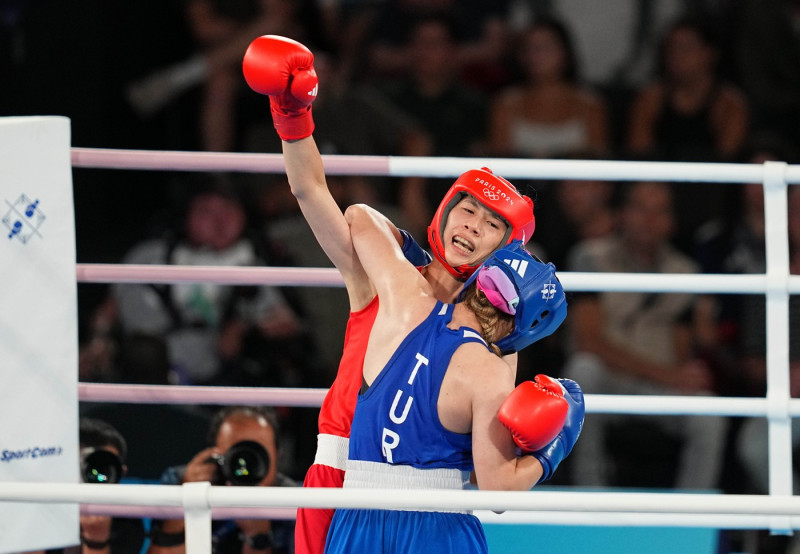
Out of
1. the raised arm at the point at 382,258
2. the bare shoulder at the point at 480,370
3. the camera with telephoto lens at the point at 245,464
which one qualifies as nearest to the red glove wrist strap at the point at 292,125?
the raised arm at the point at 382,258

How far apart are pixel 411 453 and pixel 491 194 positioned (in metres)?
0.65

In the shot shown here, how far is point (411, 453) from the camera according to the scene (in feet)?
7.22

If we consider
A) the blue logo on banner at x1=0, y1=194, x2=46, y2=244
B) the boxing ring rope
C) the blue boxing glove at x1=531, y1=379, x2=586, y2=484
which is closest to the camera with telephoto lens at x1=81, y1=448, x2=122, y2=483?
the boxing ring rope

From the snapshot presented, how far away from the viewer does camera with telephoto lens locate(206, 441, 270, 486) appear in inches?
117

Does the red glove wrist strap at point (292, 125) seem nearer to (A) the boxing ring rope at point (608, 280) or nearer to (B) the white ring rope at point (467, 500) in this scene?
(A) the boxing ring rope at point (608, 280)

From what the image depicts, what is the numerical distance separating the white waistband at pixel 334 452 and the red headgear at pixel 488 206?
1.57 feet

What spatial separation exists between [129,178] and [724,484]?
3.43 meters

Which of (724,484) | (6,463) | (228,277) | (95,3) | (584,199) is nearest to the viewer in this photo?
(6,463)

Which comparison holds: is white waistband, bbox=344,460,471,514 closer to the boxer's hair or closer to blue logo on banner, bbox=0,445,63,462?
the boxer's hair

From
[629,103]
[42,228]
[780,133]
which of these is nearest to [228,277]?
[42,228]

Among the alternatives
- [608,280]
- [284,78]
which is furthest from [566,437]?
[284,78]

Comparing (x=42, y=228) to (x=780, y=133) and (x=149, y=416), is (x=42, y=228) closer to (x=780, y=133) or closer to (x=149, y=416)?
(x=149, y=416)

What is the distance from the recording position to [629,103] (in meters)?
5.71

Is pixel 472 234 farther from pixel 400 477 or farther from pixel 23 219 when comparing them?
pixel 23 219
